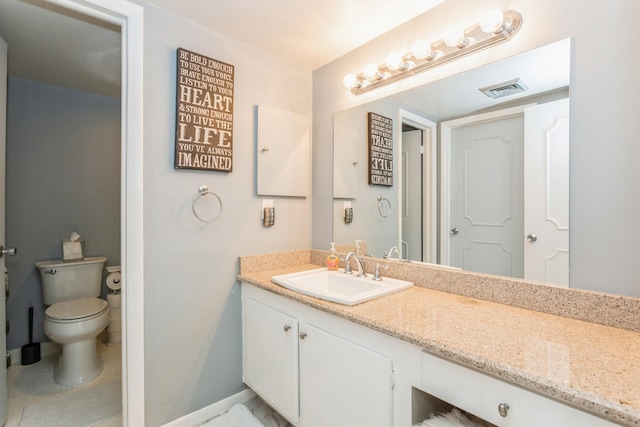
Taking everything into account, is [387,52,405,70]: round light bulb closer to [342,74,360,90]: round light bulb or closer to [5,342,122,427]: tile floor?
[342,74,360,90]: round light bulb

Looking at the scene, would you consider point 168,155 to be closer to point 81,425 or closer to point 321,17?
point 321,17

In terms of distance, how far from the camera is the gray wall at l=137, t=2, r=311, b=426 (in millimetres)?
1554

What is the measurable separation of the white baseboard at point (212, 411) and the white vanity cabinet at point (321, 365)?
119 millimetres

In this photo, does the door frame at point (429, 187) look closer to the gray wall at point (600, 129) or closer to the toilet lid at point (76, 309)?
the gray wall at point (600, 129)

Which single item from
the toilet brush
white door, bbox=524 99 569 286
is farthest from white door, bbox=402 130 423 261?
the toilet brush

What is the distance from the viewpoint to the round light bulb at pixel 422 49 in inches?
58.7

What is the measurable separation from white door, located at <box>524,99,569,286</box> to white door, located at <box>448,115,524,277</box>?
4cm

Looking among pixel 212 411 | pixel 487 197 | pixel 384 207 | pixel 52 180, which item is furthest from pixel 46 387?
pixel 487 197

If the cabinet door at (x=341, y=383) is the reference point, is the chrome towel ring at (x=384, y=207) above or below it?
above

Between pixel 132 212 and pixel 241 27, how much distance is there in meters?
1.11

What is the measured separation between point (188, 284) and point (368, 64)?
1.60 metres

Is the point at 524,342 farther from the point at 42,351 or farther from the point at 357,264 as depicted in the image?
the point at 42,351

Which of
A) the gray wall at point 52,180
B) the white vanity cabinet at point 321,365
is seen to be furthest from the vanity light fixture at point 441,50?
the gray wall at point 52,180

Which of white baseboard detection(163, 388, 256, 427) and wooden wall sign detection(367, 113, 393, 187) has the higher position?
wooden wall sign detection(367, 113, 393, 187)
